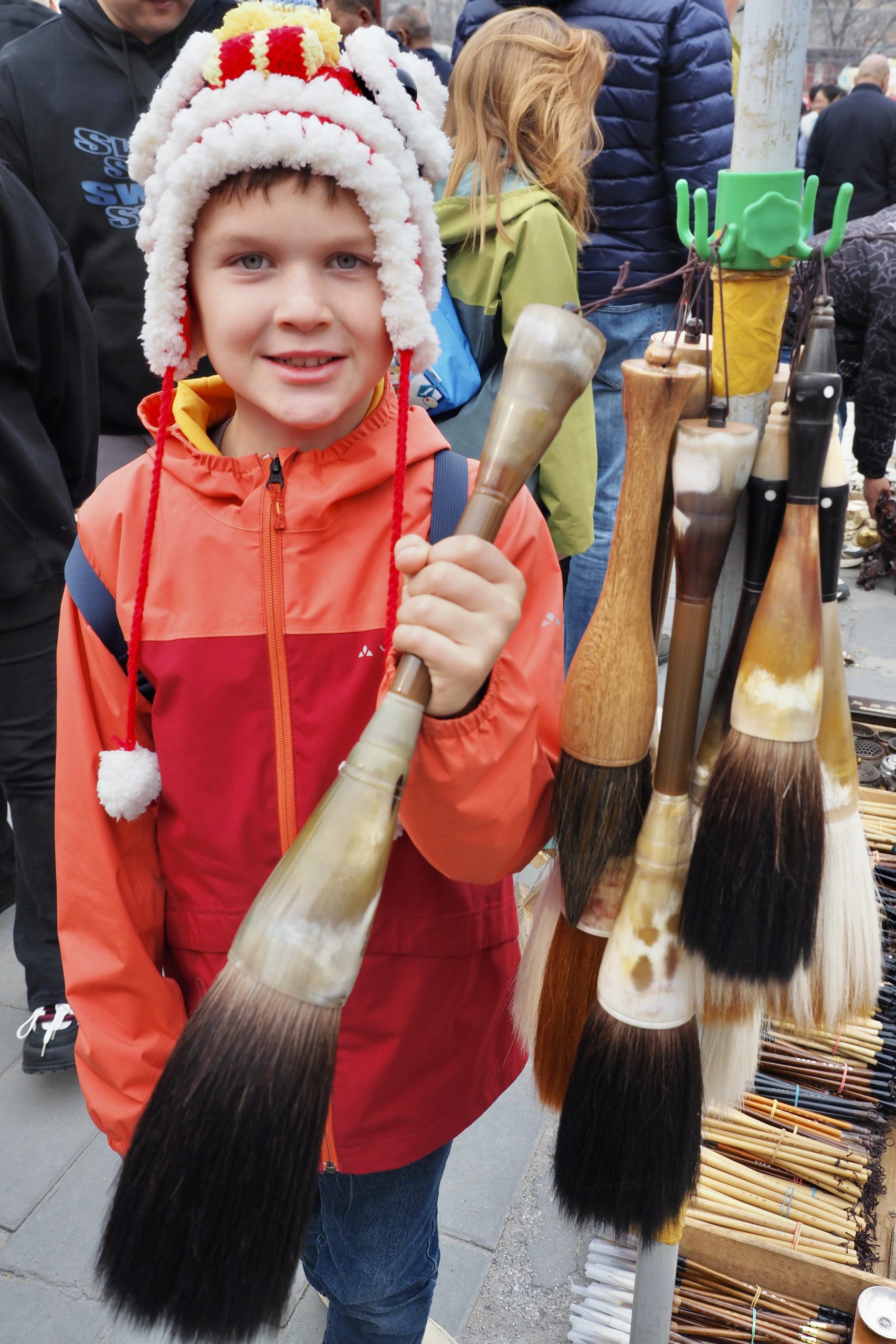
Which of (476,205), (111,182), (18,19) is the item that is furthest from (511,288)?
(18,19)

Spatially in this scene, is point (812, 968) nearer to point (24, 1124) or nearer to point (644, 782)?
point (644, 782)

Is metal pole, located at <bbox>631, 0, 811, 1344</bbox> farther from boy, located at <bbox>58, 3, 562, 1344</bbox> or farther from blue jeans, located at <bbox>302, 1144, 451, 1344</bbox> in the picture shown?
blue jeans, located at <bbox>302, 1144, 451, 1344</bbox>

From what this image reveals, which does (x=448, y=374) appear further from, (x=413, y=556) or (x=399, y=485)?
(x=413, y=556)

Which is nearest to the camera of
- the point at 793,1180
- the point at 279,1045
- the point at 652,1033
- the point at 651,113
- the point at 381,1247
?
the point at 279,1045

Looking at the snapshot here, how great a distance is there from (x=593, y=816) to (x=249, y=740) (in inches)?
16.2

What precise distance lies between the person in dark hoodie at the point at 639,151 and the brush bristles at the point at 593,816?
163 cm

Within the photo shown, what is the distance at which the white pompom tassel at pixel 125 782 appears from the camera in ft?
3.66

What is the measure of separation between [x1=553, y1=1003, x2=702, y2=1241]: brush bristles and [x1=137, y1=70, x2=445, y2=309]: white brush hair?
0.83 metres

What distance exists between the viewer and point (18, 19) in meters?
3.17

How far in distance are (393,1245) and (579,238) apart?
2118 mm

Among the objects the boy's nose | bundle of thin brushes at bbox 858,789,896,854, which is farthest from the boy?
bundle of thin brushes at bbox 858,789,896,854

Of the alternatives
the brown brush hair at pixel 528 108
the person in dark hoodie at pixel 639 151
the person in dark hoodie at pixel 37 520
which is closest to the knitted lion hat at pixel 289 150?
the person in dark hoodie at pixel 37 520

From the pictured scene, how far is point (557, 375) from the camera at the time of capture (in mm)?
760

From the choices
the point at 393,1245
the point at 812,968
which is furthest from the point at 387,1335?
the point at 812,968
